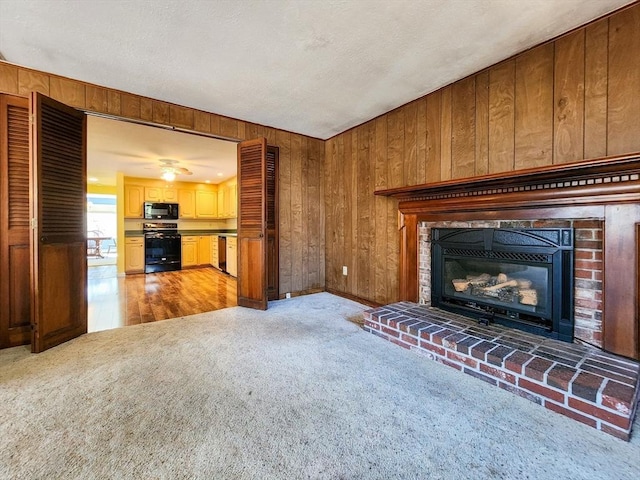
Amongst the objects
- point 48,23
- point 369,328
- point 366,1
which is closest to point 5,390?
point 48,23

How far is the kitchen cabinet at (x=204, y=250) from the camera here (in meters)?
7.22

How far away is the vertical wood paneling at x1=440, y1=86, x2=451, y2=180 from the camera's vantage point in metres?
2.63

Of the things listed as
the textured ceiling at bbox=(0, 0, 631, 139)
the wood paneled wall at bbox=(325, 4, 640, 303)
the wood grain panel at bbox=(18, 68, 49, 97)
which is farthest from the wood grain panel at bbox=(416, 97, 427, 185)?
the wood grain panel at bbox=(18, 68, 49, 97)

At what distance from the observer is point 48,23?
184 centimetres

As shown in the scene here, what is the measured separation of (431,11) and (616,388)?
2.35m

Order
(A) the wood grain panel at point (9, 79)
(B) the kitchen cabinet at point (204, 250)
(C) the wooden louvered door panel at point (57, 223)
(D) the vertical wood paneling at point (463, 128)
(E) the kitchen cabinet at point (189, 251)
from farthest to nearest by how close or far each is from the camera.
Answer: (B) the kitchen cabinet at point (204, 250)
(E) the kitchen cabinet at point (189, 251)
(D) the vertical wood paneling at point (463, 128)
(A) the wood grain panel at point (9, 79)
(C) the wooden louvered door panel at point (57, 223)

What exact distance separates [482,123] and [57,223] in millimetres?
3775

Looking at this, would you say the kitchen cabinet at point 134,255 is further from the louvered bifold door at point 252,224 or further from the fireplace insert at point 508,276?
the fireplace insert at point 508,276

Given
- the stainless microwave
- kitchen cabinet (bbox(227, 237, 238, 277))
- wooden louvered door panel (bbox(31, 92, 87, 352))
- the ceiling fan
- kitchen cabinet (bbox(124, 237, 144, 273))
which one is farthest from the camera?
the stainless microwave

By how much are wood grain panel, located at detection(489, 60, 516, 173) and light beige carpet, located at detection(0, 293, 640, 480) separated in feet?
5.77

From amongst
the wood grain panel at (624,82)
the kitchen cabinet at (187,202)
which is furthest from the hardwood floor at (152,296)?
the wood grain panel at (624,82)

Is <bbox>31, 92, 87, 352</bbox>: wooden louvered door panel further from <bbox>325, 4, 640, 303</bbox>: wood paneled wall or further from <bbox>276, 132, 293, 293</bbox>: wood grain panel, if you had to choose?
<bbox>325, 4, 640, 303</bbox>: wood paneled wall

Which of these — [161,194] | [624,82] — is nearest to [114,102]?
[624,82]

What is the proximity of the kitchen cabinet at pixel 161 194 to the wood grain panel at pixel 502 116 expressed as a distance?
22.6 ft
